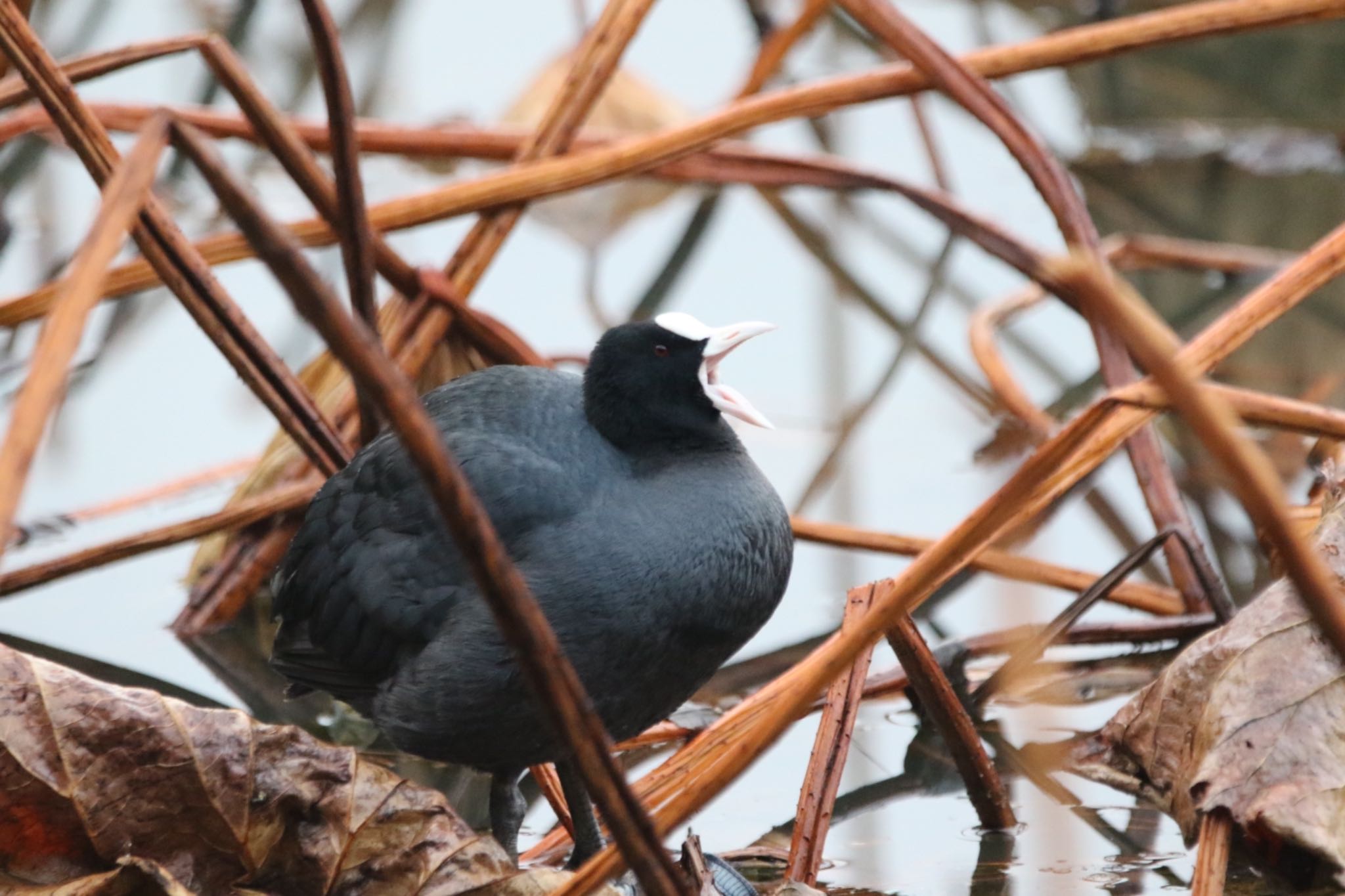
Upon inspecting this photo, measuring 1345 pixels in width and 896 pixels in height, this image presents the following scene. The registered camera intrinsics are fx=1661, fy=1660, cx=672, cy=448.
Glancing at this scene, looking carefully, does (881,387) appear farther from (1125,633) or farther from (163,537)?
(163,537)

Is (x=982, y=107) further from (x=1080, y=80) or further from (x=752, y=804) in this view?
(x=1080, y=80)

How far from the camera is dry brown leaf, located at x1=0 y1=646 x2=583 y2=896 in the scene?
173cm

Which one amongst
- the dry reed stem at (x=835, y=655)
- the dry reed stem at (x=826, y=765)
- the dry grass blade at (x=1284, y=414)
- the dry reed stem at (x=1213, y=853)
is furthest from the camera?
the dry grass blade at (x=1284, y=414)

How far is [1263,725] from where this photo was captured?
5.76 feet

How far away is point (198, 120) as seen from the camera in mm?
3367

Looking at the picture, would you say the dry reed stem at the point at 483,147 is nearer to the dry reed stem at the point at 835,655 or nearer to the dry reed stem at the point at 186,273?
the dry reed stem at the point at 186,273

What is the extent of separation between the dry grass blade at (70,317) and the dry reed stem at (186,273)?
0.84 m

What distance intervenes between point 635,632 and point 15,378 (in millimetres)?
2007

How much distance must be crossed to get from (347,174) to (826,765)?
1.11 m

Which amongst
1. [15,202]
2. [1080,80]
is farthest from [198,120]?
[1080,80]

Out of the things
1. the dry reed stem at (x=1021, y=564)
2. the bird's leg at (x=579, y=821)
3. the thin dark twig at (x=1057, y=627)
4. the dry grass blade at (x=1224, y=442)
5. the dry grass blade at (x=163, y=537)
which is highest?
the dry grass blade at (x=163, y=537)

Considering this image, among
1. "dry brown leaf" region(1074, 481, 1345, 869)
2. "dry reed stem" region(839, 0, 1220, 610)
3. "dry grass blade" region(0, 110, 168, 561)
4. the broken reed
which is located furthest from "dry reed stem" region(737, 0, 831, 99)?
"dry grass blade" region(0, 110, 168, 561)

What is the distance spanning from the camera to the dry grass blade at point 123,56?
2.33m

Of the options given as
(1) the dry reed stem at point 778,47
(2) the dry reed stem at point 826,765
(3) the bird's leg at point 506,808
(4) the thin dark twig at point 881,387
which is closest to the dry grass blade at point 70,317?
(2) the dry reed stem at point 826,765
